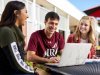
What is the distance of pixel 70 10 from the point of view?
12.7m

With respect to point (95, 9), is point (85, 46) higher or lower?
lower

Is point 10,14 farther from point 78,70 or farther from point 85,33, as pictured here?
point 85,33

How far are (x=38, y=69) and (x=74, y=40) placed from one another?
0.98 m

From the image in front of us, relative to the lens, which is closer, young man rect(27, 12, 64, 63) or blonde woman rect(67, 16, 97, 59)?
young man rect(27, 12, 64, 63)

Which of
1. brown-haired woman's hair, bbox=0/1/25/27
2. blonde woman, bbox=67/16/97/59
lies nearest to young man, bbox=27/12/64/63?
blonde woman, bbox=67/16/97/59

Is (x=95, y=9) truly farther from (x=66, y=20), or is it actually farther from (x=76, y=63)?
(x=76, y=63)

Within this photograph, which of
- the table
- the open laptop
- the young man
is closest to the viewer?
the table

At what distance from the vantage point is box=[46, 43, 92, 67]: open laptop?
2.62m

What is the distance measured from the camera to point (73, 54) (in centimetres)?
274

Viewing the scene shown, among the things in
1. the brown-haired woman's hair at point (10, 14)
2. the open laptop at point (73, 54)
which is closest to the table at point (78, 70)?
the open laptop at point (73, 54)

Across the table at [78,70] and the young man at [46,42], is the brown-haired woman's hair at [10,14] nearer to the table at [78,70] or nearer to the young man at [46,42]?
the table at [78,70]

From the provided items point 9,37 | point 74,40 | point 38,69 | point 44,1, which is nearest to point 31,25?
point 44,1

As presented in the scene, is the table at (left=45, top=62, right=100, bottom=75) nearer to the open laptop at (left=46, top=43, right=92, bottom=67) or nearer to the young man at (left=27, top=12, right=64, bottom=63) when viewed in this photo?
the open laptop at (left=46, top=43, right=92, bottom=67)

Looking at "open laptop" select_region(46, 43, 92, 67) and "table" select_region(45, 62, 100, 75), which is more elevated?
"open laptop" select_region(46, 43, 92, 67)
